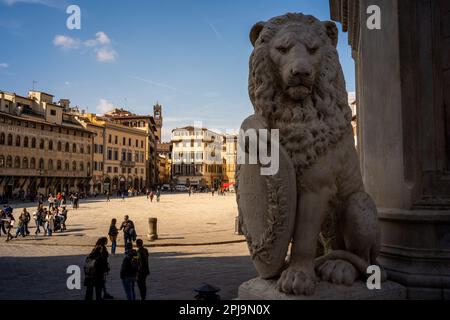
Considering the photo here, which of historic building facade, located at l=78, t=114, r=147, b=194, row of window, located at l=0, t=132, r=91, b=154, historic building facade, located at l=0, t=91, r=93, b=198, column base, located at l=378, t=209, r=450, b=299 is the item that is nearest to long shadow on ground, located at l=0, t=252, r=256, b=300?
column base, located at l=378, t=209, r=450, b=299

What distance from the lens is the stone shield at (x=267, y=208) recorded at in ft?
8.89

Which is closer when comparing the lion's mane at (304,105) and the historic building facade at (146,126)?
the lion's mane at (304,105)

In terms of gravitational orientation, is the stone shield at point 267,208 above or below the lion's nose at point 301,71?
below

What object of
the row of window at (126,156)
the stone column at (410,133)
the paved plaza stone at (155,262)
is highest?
the row of window at (126,156)

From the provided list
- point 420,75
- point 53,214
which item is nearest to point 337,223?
point 420,75

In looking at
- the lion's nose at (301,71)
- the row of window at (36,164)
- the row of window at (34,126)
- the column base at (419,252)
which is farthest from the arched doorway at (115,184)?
the lion's nose at (301,71)

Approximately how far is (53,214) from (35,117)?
116 feet

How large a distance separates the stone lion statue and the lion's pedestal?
52 millimetres

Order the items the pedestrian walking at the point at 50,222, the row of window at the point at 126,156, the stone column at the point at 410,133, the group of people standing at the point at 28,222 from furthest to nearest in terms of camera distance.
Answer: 1. the row of window at the point at 126,156
2. the pedestrian walking at the point at 50,222
3. the group of people standing at the point at 28,222
4. the stone column at the point at 410,133

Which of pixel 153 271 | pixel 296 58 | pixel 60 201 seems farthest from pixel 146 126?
pixel 296 58

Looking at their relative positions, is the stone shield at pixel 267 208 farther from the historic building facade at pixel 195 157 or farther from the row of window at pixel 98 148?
the historic building facade at pixel 195 157

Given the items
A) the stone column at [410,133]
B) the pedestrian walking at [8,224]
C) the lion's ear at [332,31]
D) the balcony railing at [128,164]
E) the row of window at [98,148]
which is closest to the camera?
the lion's ear at [332,31]

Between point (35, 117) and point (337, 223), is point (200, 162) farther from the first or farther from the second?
point (337, 223)
